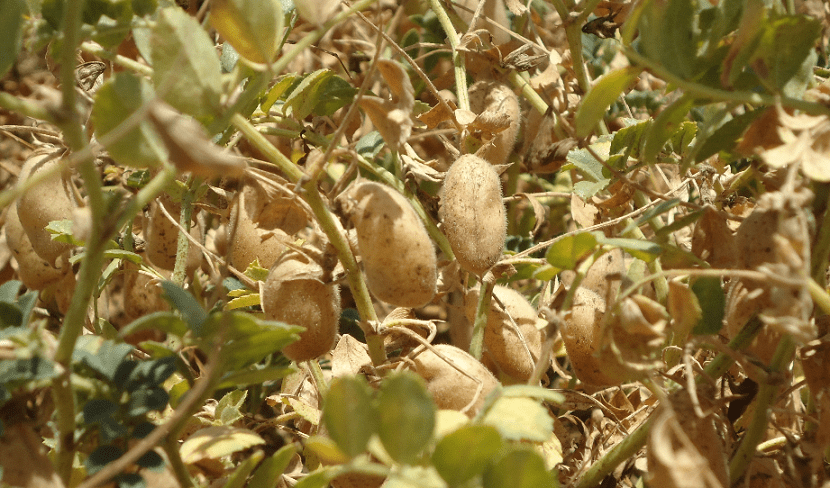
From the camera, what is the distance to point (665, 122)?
546 millimetres

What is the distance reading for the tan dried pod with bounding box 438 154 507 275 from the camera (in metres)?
0.74

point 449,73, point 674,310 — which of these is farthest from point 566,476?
point 449,73

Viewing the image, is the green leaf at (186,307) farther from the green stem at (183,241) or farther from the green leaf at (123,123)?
the green stem at (183,241)

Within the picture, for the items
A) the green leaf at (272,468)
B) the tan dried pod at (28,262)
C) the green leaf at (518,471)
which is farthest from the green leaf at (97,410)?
the tan dried pod at (28,262)

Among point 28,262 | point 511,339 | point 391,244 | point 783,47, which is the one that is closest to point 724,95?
point 783,47

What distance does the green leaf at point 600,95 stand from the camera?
1.65ft

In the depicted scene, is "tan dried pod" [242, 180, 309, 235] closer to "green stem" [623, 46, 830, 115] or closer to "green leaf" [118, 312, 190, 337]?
"green leaf" [118, 312, 190, 337]

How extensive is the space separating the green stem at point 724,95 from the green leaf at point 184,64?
26cm

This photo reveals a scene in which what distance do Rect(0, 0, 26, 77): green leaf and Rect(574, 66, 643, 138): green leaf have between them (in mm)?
348

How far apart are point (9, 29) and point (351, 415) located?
0.30 metres

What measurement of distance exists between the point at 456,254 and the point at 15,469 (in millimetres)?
427

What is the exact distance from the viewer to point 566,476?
2.52 ft

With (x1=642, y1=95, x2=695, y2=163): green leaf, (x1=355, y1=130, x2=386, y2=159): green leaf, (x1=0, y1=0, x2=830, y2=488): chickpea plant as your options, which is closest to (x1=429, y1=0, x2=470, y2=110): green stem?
(x1=0, y1=0, x2=830, y2=488): chickpea plant

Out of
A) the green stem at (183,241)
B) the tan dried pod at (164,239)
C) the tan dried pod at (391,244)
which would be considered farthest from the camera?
the tan dried pod at (164,239)
